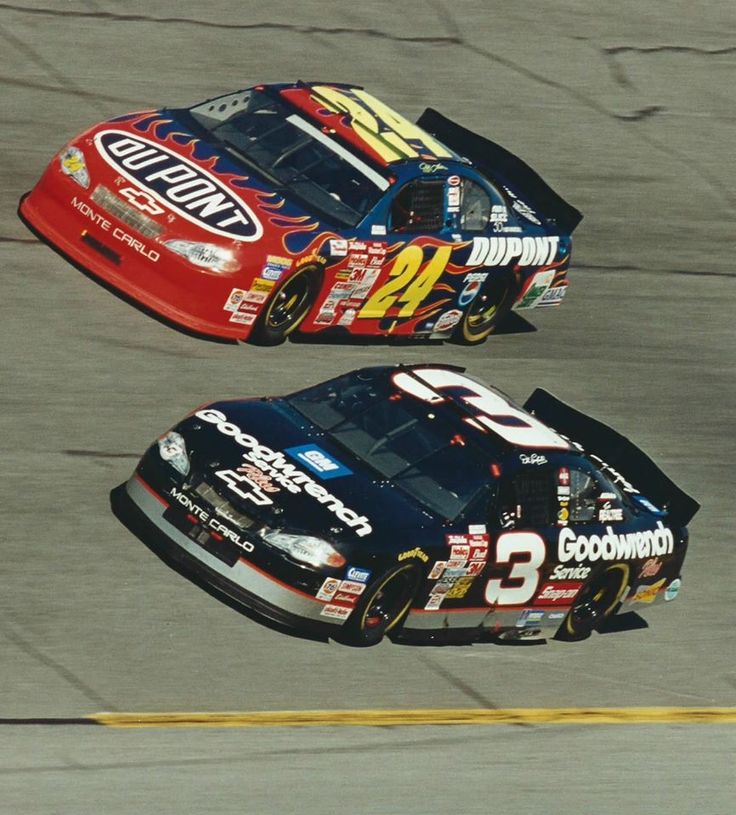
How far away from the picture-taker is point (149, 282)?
12.6 m

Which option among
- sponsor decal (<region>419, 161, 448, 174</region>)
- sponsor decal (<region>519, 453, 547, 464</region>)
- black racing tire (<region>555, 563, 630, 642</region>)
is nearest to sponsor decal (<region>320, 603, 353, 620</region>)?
sponsor decal (<region>519, 453, 547, 464</region>)

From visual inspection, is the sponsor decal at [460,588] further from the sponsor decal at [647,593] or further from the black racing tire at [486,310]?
the black racing tire at [486,310]

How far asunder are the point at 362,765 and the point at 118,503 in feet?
8.27

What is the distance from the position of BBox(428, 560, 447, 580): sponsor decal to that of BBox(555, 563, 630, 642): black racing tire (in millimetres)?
1355

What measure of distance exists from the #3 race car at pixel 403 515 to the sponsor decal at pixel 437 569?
0.01 metres

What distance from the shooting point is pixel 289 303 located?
1315cm

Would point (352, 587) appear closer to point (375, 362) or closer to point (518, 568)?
point (518, 568)

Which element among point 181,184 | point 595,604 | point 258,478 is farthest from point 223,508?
point 181,184

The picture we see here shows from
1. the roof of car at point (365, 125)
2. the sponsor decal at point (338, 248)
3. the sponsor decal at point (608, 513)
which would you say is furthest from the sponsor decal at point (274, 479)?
the roof of car at point (365, 125)

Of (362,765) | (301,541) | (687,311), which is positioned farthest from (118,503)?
(687,311)

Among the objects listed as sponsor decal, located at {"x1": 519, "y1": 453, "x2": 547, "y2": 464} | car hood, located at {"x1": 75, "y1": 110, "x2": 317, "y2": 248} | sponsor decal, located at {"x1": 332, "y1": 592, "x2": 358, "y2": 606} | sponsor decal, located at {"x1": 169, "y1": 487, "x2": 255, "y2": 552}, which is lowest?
sponsor decal, located at {"x1": 332, "y1": 592, "x2": 358, "y2": 606}

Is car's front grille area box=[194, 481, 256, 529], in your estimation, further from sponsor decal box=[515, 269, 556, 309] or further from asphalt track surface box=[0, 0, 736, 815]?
sponsor decal box=[515, 269, 556, 309]

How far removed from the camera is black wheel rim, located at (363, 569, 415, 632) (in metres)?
9.83

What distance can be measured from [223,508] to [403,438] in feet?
4.32
